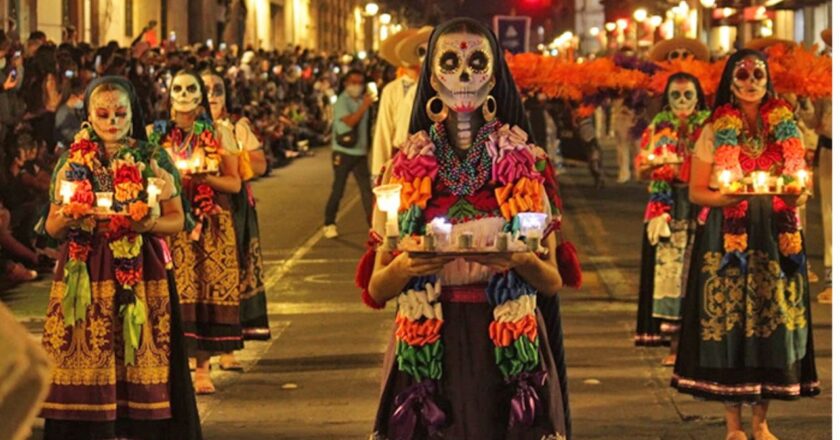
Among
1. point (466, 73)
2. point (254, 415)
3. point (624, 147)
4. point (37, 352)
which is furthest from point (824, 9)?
point (37, 352)

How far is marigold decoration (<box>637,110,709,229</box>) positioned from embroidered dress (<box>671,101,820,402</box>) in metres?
2.67

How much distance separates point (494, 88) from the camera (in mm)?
5789

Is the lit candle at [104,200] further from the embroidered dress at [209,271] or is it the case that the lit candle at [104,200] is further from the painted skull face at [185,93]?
the embroidered dress at [209,271]

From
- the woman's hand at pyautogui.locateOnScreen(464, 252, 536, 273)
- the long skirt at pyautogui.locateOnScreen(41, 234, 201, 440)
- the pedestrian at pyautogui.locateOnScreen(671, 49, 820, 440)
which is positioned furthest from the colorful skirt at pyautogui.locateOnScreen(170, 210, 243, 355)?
the woman's hand at pyautogui.locateOnScreen(464, 252, 536, 273)

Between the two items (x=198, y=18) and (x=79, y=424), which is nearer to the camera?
(x=79, y=424)

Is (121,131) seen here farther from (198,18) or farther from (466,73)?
(198,18)

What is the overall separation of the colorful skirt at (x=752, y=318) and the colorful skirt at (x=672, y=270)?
8.62 feet

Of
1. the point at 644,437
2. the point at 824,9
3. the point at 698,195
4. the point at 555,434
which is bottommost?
the point at 644,437

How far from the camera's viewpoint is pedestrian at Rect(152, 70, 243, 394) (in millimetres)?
10227

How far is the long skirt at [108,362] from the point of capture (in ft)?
25.6

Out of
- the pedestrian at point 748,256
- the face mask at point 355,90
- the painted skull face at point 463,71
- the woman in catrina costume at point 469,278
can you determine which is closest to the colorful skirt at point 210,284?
the pedestrian at point 748,256

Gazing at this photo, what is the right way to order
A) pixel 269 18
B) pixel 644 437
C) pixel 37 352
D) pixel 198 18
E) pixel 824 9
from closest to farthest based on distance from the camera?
pixel 37 352, pixel 644 437, pixel 824 9, pixel 198 18, pixel 269 18

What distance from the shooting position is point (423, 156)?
222 inches

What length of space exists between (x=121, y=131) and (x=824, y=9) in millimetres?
34758
